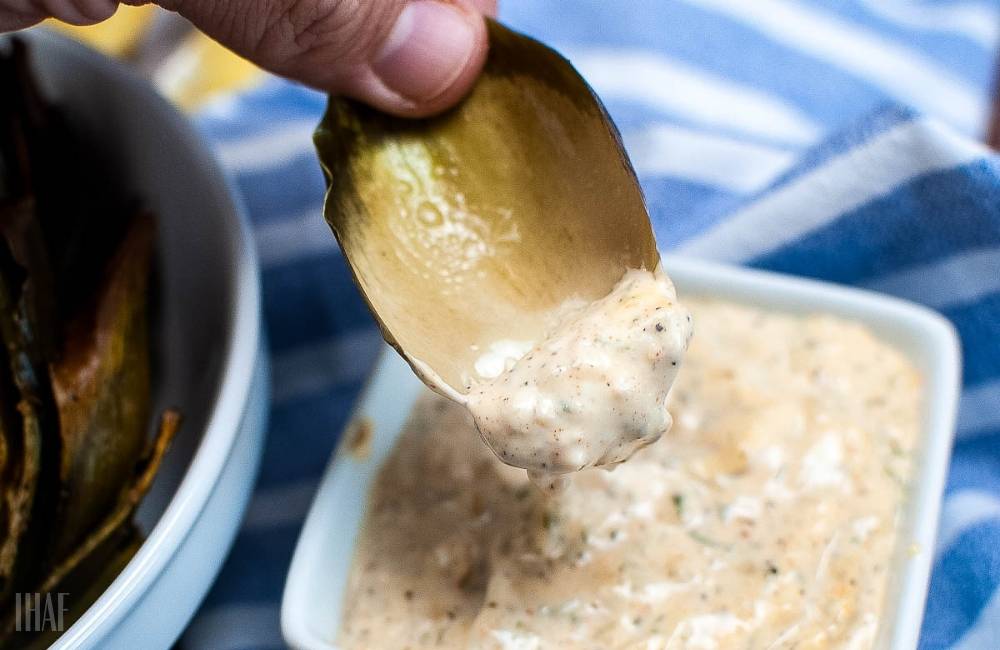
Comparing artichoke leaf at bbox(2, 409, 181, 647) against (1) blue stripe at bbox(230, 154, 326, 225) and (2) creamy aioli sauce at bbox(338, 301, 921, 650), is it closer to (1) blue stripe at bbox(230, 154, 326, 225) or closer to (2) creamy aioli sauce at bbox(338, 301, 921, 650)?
(2) creamy aioli sauce at bbox(338, 301, 921, 650)

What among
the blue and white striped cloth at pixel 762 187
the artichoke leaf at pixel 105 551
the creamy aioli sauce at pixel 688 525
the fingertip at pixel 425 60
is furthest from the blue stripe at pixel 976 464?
the artichoke leaf at pixel 105 551

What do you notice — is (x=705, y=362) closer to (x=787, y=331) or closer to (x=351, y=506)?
(x=787, y=331)

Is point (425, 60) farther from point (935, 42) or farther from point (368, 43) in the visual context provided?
point (935, 42)

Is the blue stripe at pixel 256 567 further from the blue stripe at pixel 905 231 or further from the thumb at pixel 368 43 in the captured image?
the blue stripe at pixel 905 231

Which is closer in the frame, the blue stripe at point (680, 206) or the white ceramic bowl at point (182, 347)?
the white ceramic bowl at point (182, 347)

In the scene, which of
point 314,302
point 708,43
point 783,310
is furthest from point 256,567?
Answer: point 708,43

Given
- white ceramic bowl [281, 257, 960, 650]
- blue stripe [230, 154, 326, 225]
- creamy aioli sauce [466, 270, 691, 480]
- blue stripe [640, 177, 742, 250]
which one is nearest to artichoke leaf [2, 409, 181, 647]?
white ceramic bowl [281, 257, 960, 650]
